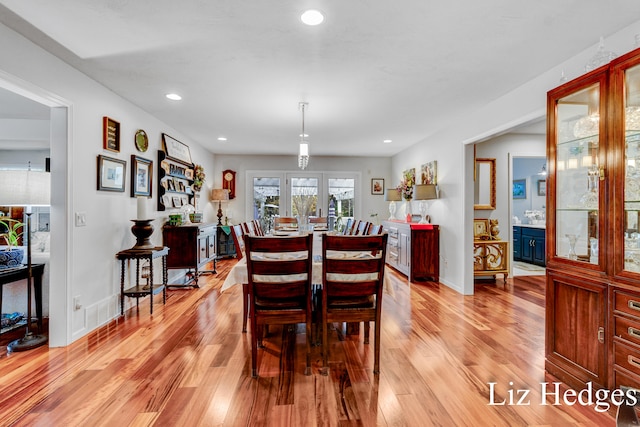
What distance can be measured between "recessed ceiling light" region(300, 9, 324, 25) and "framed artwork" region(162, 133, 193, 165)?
3386 mm

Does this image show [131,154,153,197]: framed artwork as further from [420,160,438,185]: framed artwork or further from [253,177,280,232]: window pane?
[420,160,438,185]: framed artwork

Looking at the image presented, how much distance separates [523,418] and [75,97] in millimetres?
4117

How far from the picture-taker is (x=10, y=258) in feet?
Result: 8.86

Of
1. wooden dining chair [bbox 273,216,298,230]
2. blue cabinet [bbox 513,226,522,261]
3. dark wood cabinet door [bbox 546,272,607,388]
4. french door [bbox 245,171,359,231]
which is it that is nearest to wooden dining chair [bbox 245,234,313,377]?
dark wood cabinet door [bbox 546,272,607,388]

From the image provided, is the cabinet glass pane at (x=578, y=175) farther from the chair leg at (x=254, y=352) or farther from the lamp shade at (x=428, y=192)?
the lamp shade at (x=428, y=192)

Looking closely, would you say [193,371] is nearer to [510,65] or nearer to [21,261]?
[21,261]

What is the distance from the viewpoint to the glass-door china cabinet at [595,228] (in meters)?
1.81

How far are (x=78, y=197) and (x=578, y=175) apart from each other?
4.01m

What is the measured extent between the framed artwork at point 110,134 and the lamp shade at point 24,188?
0.82m

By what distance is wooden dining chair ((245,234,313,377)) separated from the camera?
6.91 feet

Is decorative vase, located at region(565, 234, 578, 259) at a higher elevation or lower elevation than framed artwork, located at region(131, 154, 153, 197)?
lower

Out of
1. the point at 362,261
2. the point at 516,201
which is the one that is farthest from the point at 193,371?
the point at 516,201

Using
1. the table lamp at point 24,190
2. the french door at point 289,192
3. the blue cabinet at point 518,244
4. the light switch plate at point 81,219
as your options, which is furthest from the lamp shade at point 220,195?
the blue cabinet at point 518,244

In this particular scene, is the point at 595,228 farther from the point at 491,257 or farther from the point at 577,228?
the point at 491,257
